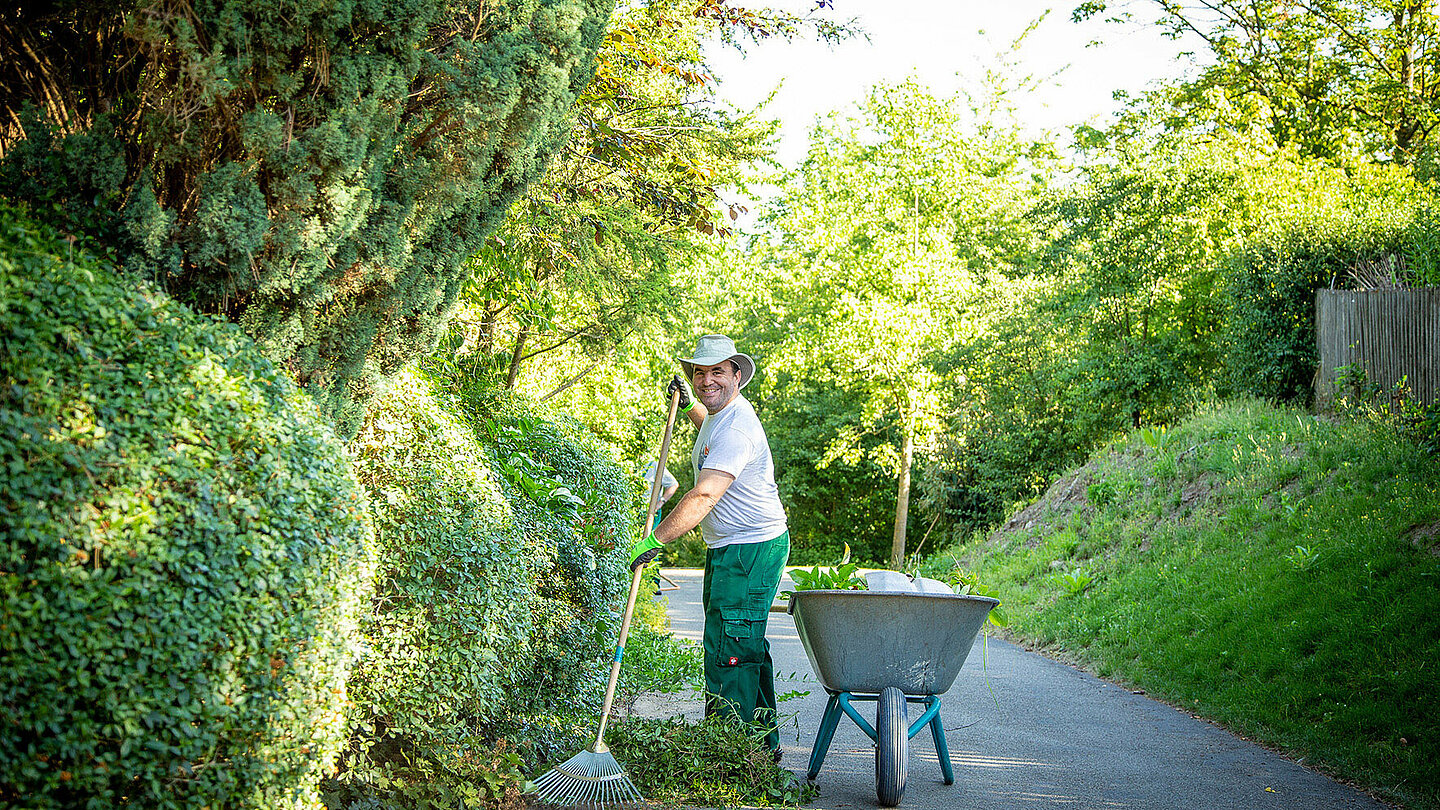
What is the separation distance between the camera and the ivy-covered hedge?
4.11m

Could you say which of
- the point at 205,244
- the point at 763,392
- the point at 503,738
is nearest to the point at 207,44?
the point at 205,244

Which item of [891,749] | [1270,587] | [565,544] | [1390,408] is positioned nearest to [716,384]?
[565,544]

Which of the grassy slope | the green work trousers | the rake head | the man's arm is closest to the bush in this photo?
the rake head

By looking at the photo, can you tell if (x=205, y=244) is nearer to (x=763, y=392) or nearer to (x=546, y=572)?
(x=546, y=572)

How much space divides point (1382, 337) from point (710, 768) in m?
9.63

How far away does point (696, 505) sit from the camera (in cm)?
491

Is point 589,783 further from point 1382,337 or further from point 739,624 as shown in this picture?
point 1382,337

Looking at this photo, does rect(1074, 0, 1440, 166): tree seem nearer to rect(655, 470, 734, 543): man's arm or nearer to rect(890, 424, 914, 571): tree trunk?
rect(890, 424, 914, 571): tree trunk

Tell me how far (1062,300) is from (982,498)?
450cm

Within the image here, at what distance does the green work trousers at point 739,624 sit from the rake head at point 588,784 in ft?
2.19

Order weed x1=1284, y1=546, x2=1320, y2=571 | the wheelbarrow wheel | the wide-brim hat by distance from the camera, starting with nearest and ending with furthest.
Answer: the wheelbarrow wheel → the wide-brim hat → weed x1=1284, y1=546, x2=1320, y2=571

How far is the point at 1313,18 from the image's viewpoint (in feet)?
71.3

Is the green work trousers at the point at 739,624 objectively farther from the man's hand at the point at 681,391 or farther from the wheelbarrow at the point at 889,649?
the man's hand at the point at 681,391

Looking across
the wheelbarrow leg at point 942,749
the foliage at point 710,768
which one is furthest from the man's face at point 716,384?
the wheelbarrow leg at point 942,749
